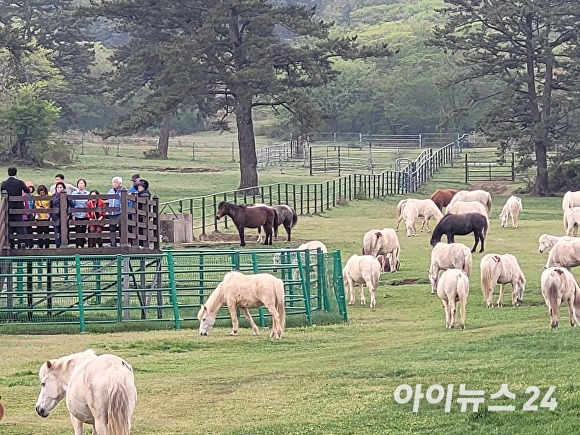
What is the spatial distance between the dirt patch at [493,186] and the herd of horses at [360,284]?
598 inches

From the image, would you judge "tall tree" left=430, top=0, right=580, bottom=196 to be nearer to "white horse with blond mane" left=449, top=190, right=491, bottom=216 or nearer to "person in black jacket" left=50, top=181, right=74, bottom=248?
"white horse with blond mane" left=449, top=190, right=491, bottom=216

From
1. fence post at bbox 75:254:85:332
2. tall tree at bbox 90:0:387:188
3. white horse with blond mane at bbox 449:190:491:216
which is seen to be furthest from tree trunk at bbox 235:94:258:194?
fence post at bbox 75:254:85:332

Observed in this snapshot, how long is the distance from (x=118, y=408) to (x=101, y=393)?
0.70 feet

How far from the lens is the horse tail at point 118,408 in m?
10.8

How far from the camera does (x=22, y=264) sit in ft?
85.0

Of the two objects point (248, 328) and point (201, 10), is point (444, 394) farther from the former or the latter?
point (201, 10)

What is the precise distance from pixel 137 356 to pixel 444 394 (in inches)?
281

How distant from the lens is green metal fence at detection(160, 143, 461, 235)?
4447 cm

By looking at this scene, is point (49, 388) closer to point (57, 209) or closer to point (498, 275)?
point (57, 209)

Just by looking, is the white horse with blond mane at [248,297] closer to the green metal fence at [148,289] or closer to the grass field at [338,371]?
the grass field at [338,371]

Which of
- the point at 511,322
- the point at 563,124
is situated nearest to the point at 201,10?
the point at 563,124

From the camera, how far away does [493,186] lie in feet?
212

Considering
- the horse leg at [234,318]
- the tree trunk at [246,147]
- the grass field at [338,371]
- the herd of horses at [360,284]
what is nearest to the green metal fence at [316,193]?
the tree trunk at [246,147]

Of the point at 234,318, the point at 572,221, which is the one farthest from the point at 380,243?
the point at 234,318
